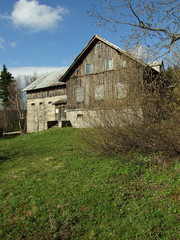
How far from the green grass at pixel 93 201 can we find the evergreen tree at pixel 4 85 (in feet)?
116

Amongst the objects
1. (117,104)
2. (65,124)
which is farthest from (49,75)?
(117,104)

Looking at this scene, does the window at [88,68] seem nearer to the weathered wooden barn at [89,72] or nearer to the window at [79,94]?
the weathered wooden barn at [89,72]

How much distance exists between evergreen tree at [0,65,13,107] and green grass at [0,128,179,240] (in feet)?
116

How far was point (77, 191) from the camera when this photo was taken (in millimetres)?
4953

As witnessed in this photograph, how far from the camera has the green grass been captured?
3.45m

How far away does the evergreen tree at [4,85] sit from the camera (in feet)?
127

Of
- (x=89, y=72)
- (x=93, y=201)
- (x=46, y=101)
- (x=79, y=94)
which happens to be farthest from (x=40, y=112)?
(x=93, y=201)

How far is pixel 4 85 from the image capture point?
129ft

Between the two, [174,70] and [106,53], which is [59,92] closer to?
[106,53]

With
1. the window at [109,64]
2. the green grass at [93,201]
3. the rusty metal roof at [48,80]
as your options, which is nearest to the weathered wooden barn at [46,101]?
the rusty metal roof at [48,80]

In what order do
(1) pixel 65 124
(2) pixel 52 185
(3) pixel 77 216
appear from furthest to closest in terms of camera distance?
(1) pixel 65 124 < (2) pixel 52 185 < (3) pixel 77 216

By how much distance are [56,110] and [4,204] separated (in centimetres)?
2017

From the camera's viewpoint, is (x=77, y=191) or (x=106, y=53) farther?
(x=106, y=53)

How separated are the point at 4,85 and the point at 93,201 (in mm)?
40548
